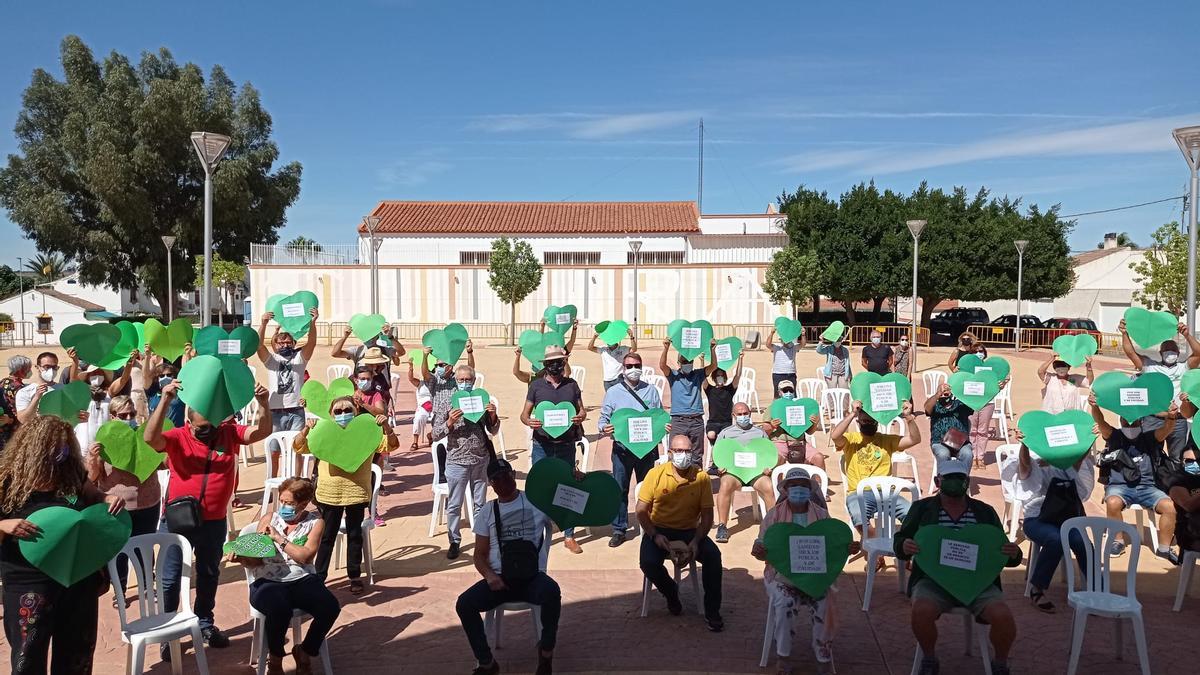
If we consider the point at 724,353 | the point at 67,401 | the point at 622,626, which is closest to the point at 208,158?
the point at 67,401

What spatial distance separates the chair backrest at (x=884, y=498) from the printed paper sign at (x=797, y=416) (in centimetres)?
91

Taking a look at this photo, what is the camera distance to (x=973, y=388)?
26.1 feet

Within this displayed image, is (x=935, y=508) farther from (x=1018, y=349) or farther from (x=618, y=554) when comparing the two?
(x=1018, y=349)

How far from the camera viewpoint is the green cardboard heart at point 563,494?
206 inches

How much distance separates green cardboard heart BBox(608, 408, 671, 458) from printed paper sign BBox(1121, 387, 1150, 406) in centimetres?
377

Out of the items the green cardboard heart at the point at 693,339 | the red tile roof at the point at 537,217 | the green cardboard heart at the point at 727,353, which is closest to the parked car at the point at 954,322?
the red tile roof at the point at 537,217

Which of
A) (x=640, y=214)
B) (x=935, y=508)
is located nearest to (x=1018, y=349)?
(x=640, y=214)

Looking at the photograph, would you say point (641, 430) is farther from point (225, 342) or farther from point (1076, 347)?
point (1076, 347)

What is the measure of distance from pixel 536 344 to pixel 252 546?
18.4 feet

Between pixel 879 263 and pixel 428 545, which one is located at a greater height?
pixel 879 263

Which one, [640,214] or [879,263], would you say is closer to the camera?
[879,263]

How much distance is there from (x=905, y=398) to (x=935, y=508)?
87.4 inches

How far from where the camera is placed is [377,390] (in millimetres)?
9750

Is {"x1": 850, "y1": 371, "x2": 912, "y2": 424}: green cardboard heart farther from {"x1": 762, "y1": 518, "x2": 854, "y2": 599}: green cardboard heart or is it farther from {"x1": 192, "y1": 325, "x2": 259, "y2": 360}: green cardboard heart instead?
{"x1": 192, "y1": 325, "x2": 259, "y2": 360}: green cardboard heart
